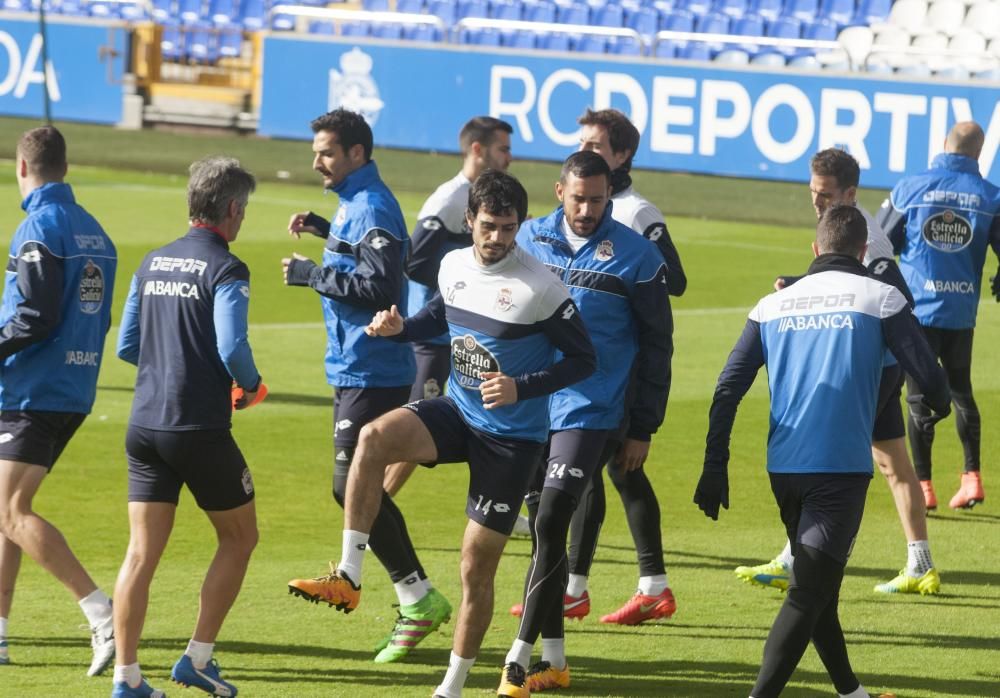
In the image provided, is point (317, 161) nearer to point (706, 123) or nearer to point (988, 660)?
point (988, 660)

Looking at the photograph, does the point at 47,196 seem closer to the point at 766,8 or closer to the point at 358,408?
the point at 358,408

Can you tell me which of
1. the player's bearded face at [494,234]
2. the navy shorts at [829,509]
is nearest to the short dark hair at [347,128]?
the player's bearded face at [494,234]

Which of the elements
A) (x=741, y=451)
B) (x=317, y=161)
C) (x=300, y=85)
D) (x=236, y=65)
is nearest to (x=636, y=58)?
(x=300, y=85)

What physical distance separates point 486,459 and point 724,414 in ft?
3.09

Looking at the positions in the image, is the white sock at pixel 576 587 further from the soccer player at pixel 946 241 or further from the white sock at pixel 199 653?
the soccer player at pixel 946 241

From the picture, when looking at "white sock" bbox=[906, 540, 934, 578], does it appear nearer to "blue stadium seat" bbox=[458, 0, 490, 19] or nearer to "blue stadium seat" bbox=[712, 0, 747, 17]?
"blue stadium seat" bbox=[712, 0, 747, 17]

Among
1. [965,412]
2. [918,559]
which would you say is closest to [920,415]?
[965,412]

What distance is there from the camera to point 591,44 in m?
29.4

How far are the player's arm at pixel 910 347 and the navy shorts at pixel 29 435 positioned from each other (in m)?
3.38

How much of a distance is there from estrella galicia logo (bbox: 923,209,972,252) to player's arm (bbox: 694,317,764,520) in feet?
14.2

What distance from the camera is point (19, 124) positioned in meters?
31.5

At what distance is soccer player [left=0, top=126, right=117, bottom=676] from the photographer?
21.8 feet

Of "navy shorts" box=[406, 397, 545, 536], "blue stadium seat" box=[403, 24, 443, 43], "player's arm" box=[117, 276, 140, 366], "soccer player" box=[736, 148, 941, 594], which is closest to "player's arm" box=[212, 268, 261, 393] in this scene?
"player's arm" box=[117, 276, 140, 366]

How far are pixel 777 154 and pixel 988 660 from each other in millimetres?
17965
